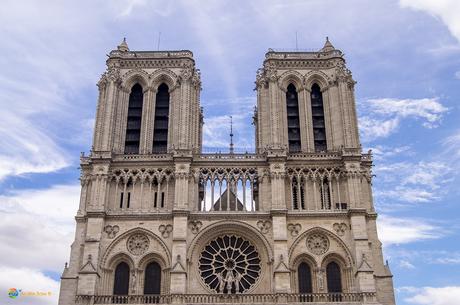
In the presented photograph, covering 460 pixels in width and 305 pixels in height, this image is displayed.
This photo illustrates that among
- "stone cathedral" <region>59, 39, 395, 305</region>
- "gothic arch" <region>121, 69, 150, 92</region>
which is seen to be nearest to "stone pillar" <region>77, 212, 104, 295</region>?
"stone cathedral" <region>59, 39, 395, 305</region>

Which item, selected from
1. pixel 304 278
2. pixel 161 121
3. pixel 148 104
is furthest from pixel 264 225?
pixel 148 104

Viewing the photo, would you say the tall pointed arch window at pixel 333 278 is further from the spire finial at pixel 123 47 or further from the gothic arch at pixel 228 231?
the spire finial at pixel 123 47

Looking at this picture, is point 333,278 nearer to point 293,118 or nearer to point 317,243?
point 317,243

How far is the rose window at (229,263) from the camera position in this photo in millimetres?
39219

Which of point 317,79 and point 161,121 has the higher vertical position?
point 317,79

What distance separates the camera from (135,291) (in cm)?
3850

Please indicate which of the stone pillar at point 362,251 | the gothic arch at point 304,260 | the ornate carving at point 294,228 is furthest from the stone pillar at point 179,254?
the stone pillar at point 362,251

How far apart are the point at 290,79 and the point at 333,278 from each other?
54.3 ft

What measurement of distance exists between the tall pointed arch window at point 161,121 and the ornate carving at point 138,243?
7.04 m

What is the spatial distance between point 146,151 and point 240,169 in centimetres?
733

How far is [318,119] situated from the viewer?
150 ft

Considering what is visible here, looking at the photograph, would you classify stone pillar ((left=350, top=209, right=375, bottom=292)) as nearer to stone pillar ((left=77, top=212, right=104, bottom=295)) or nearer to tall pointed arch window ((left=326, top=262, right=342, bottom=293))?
tall pointed arch window ((left=326, top=262, right=342, bottom=293))

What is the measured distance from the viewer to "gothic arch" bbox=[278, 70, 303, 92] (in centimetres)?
4622

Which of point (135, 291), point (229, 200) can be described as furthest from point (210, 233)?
point (135, 291)
